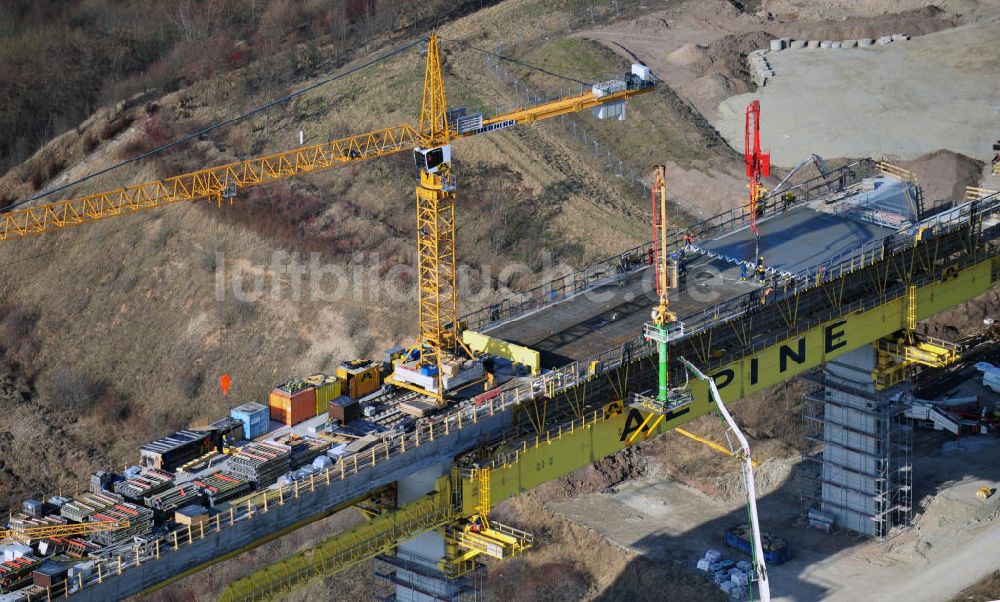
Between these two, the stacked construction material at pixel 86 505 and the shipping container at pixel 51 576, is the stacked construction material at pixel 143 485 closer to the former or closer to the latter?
the stacked construction material at pixel 86 505

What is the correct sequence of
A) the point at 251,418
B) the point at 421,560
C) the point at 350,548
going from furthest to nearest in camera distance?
1. the point at 421,560
2. the point at 251,418
3. the point at 350,548

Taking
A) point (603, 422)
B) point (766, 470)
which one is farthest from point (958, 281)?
point (603, 422)

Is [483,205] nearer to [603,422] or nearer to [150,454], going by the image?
[603,422]

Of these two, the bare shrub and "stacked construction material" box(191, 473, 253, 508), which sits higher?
"stacked construction material" box(191, 473, 253, 508)

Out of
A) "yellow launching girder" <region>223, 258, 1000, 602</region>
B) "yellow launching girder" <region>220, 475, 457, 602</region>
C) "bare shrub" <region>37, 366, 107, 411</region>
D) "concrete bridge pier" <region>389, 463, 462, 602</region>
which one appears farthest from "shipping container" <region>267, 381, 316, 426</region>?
"bare shrub" <region>37, 366, 107, 411</region>

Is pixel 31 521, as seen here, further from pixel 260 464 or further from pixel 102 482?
pixel 260 464

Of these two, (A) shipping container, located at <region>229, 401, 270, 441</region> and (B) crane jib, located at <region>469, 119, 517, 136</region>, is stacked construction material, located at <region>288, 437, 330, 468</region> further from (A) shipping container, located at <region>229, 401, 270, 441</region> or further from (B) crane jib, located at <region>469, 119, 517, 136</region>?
(B) crane jib, located at <region>469, 119, 517, 136</region>

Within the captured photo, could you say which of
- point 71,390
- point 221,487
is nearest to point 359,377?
point 221,487
